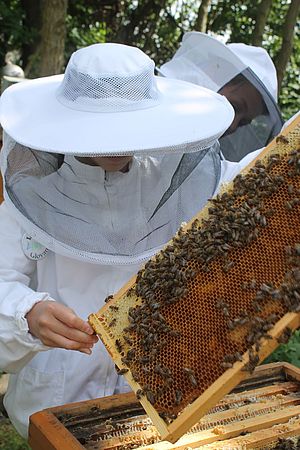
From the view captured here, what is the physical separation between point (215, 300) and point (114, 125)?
29.5 inches

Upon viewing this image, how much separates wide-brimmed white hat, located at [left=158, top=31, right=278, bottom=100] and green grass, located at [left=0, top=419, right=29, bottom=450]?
2.71 meters

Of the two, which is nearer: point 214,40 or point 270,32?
point 214,40

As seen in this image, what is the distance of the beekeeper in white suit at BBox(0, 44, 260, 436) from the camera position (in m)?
2.14

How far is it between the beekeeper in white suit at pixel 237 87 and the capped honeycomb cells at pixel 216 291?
215 cm

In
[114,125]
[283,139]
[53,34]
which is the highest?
[283,139]

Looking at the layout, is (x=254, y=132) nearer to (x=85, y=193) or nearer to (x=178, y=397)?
(x=85, y=193)

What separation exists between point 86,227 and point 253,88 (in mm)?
2176

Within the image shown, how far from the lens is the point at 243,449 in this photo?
2.07 metres

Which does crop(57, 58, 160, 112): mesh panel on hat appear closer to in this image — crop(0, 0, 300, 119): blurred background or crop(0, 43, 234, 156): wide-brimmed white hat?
crop(0, 43, 234, 156): wide-brimmed white hat

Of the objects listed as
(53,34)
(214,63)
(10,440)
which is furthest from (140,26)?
(10,440)

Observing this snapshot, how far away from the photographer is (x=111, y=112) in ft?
7.43

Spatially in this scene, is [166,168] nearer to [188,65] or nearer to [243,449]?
[243,449]

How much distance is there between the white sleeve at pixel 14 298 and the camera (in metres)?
2.20

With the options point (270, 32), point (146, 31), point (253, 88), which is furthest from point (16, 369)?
point (270, 32)
